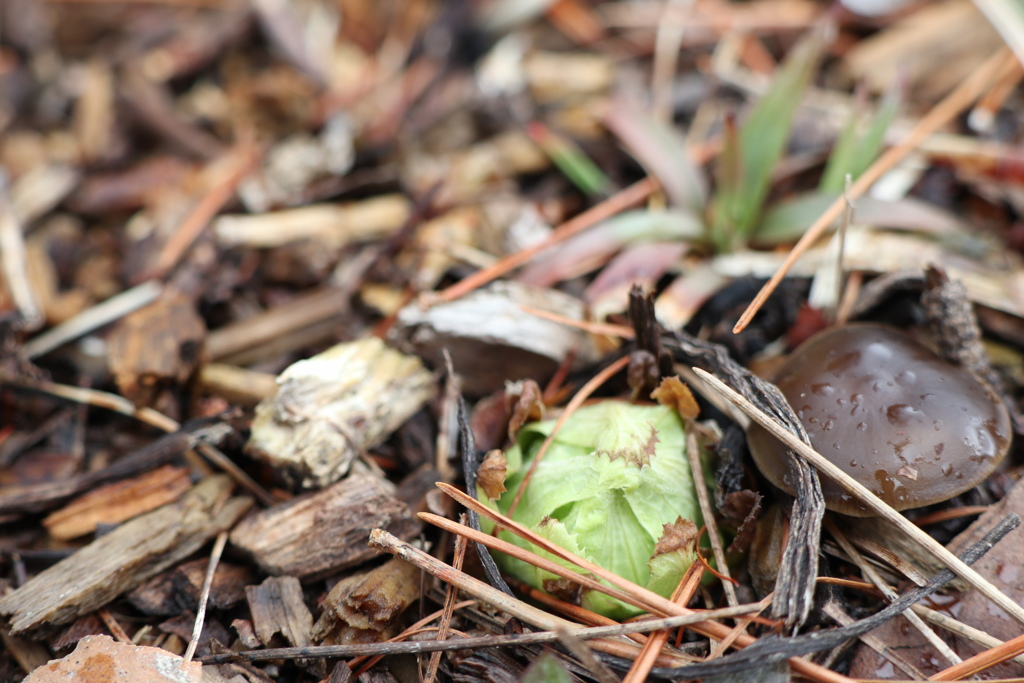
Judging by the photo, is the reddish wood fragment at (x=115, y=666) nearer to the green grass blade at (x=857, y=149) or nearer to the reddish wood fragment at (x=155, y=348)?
the reddish wood fragment at (x=155, y=348)

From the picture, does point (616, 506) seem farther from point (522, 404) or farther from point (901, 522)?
point (901, 522)

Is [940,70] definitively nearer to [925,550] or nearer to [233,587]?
[925,550]

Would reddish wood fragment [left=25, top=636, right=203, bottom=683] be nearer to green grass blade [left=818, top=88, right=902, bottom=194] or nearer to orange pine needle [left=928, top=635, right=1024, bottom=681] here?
orange pine needle [left=928, top=635, right=1024, bottom=681]

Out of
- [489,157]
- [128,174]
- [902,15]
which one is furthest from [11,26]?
[902,15]

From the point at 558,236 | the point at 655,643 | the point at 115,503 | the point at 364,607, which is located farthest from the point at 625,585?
the point at 115,503

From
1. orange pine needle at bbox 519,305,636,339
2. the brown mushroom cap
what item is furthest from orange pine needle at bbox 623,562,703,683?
orange pine needle at bbox 519,305,636,339

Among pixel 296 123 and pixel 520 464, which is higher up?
pixel 296 123
